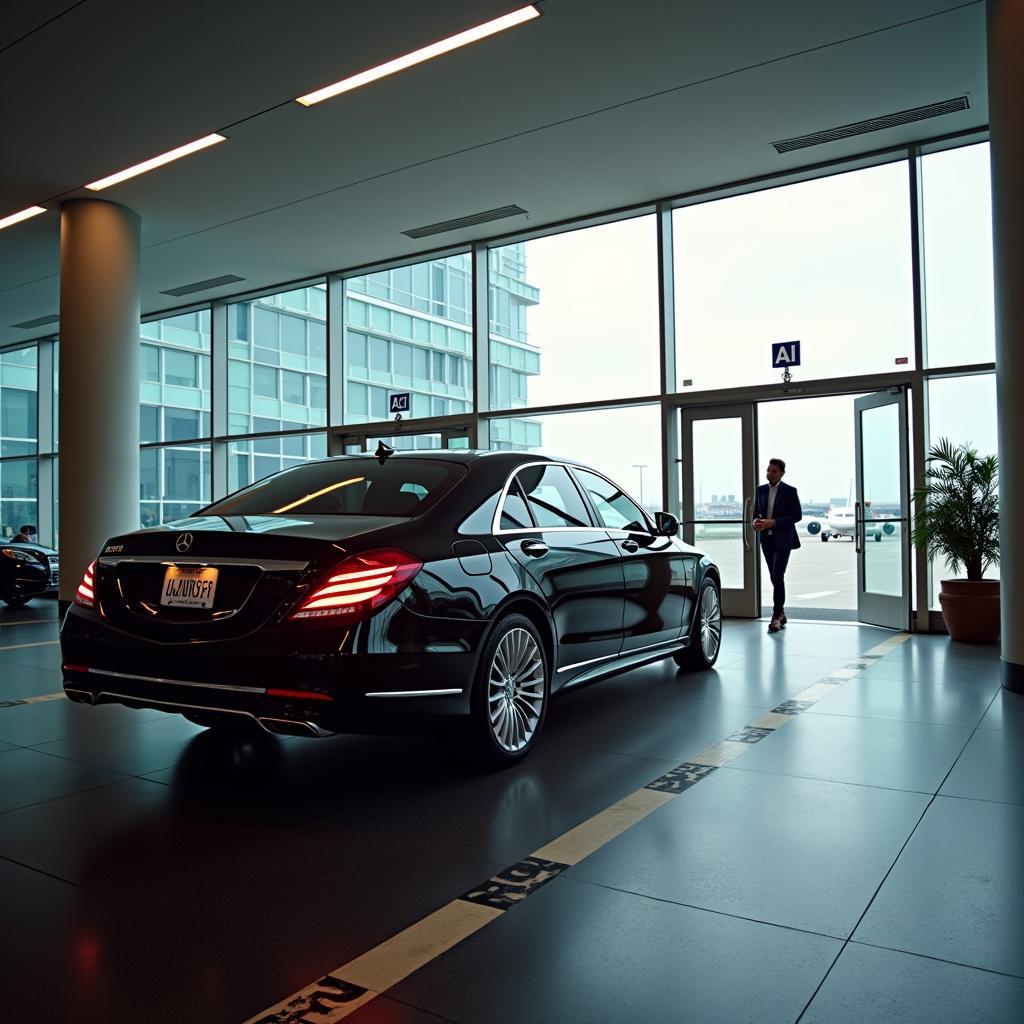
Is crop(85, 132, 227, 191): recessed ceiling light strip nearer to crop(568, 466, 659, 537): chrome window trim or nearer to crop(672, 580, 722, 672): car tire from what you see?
crop(568, 466, 659, 537): chrome window trim

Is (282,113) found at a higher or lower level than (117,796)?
higher

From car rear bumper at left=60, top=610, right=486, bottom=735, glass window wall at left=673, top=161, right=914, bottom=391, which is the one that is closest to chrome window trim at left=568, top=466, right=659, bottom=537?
car rear bumper at left=60, top=610, right=486, bottom=735

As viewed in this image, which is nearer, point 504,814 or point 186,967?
point 186,967

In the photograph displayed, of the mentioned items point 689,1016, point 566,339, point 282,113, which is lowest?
point 689,1016

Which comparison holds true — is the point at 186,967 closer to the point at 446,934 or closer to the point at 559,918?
the point at 446,934

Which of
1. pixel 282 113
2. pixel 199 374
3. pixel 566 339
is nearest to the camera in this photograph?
pixel 282 113

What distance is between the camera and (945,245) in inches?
352

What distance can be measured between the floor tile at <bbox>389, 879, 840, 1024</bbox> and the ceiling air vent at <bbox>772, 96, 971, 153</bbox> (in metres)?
7.89

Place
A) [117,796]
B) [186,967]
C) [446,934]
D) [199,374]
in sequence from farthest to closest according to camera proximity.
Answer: [199,374] → [117,796] → [446,934] → [186,967]

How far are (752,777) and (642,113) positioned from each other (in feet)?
20.6

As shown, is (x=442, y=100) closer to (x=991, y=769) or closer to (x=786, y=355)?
(x=786, y=355)

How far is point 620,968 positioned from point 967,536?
22.1ft

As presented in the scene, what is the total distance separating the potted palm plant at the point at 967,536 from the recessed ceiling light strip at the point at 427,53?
507 centimetres

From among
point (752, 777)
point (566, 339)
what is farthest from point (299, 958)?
point (566, 339)
